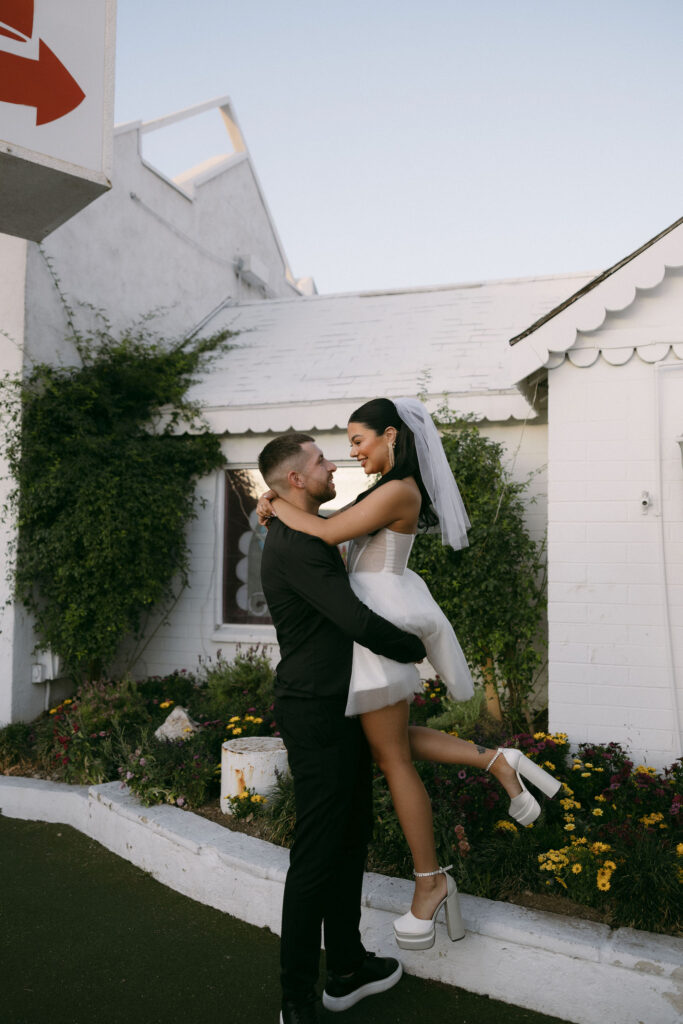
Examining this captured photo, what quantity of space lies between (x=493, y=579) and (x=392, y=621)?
301cm

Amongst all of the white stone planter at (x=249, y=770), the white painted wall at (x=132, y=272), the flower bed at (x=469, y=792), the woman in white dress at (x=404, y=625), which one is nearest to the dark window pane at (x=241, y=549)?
the white painted wall at (x=132, y=272)

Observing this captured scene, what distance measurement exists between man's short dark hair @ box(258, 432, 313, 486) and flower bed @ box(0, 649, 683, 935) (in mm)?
1941

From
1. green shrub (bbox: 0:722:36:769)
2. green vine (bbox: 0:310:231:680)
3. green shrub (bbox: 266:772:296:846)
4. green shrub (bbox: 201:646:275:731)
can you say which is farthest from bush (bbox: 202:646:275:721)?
green shrub (bbox: 0:722:36:769)

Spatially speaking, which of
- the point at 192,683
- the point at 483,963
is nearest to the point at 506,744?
the point at 483,963

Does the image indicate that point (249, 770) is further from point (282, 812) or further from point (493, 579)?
point (493, 579)

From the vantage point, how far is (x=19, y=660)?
6445 mm

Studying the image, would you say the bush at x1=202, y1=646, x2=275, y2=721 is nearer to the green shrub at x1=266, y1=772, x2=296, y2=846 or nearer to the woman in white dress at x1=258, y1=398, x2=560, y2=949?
the green shrub at x1=266, y1=772, x2=296, y2=846

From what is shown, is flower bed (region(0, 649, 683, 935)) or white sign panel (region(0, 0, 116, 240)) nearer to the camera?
flower bed (region(0, 649, 683, 935))

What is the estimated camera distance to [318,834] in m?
2.66

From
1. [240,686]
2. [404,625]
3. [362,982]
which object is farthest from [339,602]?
[240,686]

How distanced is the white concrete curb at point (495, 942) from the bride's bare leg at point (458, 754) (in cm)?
60

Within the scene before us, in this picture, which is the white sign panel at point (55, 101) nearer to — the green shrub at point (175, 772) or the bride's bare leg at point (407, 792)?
the green shrub at point (175, 772)

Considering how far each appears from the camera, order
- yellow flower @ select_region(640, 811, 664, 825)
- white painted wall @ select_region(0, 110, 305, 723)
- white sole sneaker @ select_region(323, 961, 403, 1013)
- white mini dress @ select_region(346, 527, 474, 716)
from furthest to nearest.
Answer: white painted wall @ select_region(0, 110, 305, 723), yellow flower @ select_region(640, 811, 664, 825), white sole sneaker @ select_region(323, 961, 403, 1013), white mini dress @ select_region(346, 527, 474, 716)

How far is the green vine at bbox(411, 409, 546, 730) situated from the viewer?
570cm
